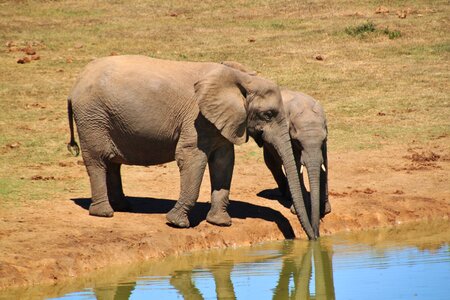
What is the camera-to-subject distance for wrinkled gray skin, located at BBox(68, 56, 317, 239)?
15.2m

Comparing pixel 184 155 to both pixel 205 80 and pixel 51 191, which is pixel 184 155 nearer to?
pixel 205 80

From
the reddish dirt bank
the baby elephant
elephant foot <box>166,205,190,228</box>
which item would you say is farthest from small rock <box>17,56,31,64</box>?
elephant foot <box>166,205,190,228</box>

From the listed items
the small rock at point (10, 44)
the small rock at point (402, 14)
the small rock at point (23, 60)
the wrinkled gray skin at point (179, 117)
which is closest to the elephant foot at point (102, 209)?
the wrinkled gray skin at point (179, 117)

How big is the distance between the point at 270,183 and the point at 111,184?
10.4 ft

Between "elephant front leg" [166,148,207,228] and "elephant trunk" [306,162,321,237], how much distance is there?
1.41m

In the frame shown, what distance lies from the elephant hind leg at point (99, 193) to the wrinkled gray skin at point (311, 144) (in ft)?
7.28

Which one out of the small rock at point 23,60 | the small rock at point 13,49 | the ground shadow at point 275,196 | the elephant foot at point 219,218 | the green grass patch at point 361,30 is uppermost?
the small rock at point 13,49

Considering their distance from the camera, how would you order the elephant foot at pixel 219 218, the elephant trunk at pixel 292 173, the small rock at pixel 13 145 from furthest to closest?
the small rock at pixel 13 145, the elephant foot at pixel 219 218, the elephant trunk at pixel 292 173

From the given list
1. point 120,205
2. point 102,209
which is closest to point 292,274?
point 102,209

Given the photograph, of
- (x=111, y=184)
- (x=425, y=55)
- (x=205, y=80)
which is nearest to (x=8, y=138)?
(x=111, y=184)

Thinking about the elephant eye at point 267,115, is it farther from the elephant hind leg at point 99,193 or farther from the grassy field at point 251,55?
the grassy field at point 251,55

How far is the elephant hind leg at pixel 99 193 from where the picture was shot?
15.7 meters

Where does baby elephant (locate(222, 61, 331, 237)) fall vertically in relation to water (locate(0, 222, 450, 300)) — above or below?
above

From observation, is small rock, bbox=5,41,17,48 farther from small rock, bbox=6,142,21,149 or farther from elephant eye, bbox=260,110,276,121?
elephant eye, bbox=260,110,276,121
